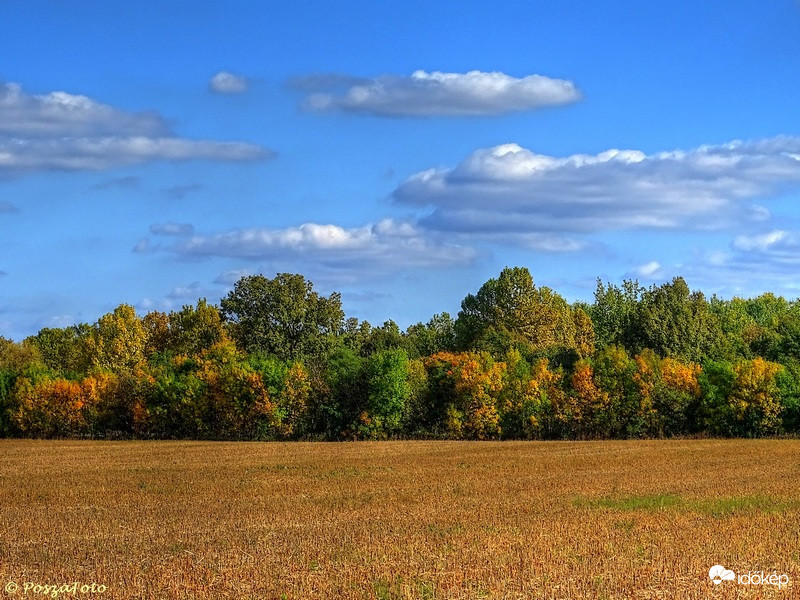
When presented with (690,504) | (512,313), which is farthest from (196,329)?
(690,504)

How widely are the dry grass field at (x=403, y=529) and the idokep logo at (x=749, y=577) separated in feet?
0.71

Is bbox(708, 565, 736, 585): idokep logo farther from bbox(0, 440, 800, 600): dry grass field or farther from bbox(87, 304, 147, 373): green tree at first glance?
bbox(87, 304, 147, 373): green tree

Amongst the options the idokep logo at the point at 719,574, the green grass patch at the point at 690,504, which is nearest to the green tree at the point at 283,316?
the green grass patch at the point at 690,504

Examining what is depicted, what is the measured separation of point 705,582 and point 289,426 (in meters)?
77.1

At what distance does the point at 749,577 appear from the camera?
19.5 metres

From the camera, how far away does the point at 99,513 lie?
31469 mm

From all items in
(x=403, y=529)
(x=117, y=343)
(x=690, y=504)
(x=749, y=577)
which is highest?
(x=117, y=343)

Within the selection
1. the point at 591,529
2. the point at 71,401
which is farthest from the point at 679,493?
the point at 71,401

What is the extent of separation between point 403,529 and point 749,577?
10.1 meters

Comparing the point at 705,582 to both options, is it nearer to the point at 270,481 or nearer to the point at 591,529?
the point at 591,529

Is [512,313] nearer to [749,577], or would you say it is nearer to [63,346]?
[63,346]

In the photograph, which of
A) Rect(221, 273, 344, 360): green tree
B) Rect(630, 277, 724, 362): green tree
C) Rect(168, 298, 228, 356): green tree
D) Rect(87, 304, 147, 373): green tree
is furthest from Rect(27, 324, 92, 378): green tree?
Rect(630, 277, 724, 362): green tree

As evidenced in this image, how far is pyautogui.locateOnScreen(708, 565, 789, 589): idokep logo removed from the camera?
749 inches

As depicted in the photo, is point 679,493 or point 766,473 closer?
point 679,493
